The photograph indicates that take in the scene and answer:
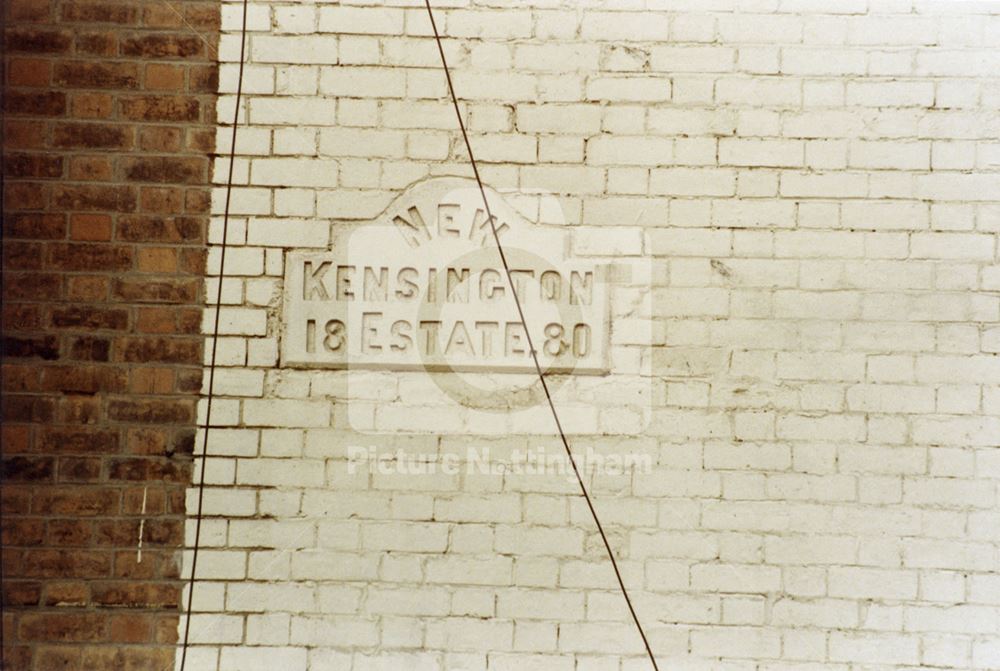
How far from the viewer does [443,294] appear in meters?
1.95

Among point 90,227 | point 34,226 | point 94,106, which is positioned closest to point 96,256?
point 90,227

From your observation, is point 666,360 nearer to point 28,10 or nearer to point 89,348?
point 89,348

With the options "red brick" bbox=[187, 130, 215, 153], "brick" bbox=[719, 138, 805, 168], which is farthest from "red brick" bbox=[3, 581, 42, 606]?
"brick" bbox=[719, 138, 805, 168]

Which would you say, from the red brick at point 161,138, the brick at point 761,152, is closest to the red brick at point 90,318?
the red brick at point 161,138

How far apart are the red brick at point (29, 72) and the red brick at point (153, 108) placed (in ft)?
0.71

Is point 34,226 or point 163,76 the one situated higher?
point 163,76

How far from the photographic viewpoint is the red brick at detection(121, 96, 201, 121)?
1934 mm

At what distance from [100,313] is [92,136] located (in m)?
0.48

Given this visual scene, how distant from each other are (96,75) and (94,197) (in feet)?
1.09

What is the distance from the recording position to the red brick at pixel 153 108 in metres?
1.93

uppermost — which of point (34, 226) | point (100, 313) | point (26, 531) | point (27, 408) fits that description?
point (34, 226)

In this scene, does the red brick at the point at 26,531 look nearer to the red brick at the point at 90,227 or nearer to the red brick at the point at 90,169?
the red brick at the point at 90,227

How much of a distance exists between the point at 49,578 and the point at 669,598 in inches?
65.9

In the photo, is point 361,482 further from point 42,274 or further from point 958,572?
point 958,572
